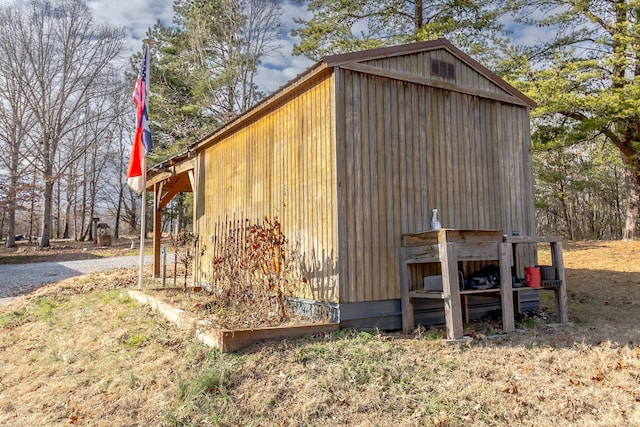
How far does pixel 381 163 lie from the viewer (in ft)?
16.7

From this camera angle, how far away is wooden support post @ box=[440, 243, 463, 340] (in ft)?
14.6

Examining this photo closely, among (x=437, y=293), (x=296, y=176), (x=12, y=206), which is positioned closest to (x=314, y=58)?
(x=296, y=176)

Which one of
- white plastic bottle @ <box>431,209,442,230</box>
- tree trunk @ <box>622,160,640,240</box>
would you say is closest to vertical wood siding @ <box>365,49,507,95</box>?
white plastic bottle @ <box>431,209,442,230</box>

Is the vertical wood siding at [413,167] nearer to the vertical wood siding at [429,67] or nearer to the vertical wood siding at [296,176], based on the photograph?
the vertical wood siding at [429,67]

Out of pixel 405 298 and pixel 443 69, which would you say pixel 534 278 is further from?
pixel 443 69

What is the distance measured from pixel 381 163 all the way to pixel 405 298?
1555 mm

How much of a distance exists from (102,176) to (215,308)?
28215mm

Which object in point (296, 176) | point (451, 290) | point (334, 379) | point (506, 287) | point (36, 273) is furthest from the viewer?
point (36, 273)

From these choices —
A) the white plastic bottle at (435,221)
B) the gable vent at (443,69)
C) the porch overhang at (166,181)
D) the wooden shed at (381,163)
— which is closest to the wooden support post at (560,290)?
the wooden shed at (381,163)

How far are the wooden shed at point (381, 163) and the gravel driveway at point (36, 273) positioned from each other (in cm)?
635

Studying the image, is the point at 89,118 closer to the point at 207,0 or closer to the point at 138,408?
the point at 207,0

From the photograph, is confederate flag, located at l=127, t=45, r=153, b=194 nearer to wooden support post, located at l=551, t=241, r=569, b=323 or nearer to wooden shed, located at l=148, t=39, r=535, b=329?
wooden shed, located at l=148, t=39, r=535, b=329

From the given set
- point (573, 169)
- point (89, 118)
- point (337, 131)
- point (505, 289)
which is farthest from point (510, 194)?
point (89, 118)

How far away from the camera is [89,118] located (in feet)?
73.5
